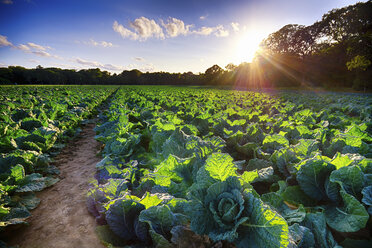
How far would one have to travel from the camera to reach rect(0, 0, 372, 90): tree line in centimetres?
2617

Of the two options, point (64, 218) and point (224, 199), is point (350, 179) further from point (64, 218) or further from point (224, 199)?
point (64, 218)

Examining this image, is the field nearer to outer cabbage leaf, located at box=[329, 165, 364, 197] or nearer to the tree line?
outer cabbage leaf, located at box=[329, 165, 364, 197]

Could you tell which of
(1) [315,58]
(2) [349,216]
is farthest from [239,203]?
(1) [315,58]

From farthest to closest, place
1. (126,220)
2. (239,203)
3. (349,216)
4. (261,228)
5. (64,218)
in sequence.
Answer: (64,218), (126,220), (349,216), (239,203), (261,228)

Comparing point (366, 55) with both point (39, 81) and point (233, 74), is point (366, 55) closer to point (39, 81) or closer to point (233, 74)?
point (233, 74)

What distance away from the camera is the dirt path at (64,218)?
1832mm

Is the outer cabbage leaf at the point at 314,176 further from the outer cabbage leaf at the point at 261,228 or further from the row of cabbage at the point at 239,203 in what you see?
the outer cabbage leaf at the point at 261,228

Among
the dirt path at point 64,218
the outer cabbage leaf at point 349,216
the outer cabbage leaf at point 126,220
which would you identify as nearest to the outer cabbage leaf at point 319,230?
the outer cabbage leaf at point 349,216

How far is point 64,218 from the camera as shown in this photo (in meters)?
2.15

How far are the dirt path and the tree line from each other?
26.2 meters

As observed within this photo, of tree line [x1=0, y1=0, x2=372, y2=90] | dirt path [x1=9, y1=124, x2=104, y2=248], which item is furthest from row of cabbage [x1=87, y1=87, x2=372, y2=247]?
tree line [x1=0, y1=0, x2=372, y2=90]

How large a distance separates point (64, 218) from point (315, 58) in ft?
152

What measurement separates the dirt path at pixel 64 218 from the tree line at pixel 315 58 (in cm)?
2623

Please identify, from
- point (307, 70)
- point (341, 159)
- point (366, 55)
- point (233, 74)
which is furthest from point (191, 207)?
point (233, 74)
